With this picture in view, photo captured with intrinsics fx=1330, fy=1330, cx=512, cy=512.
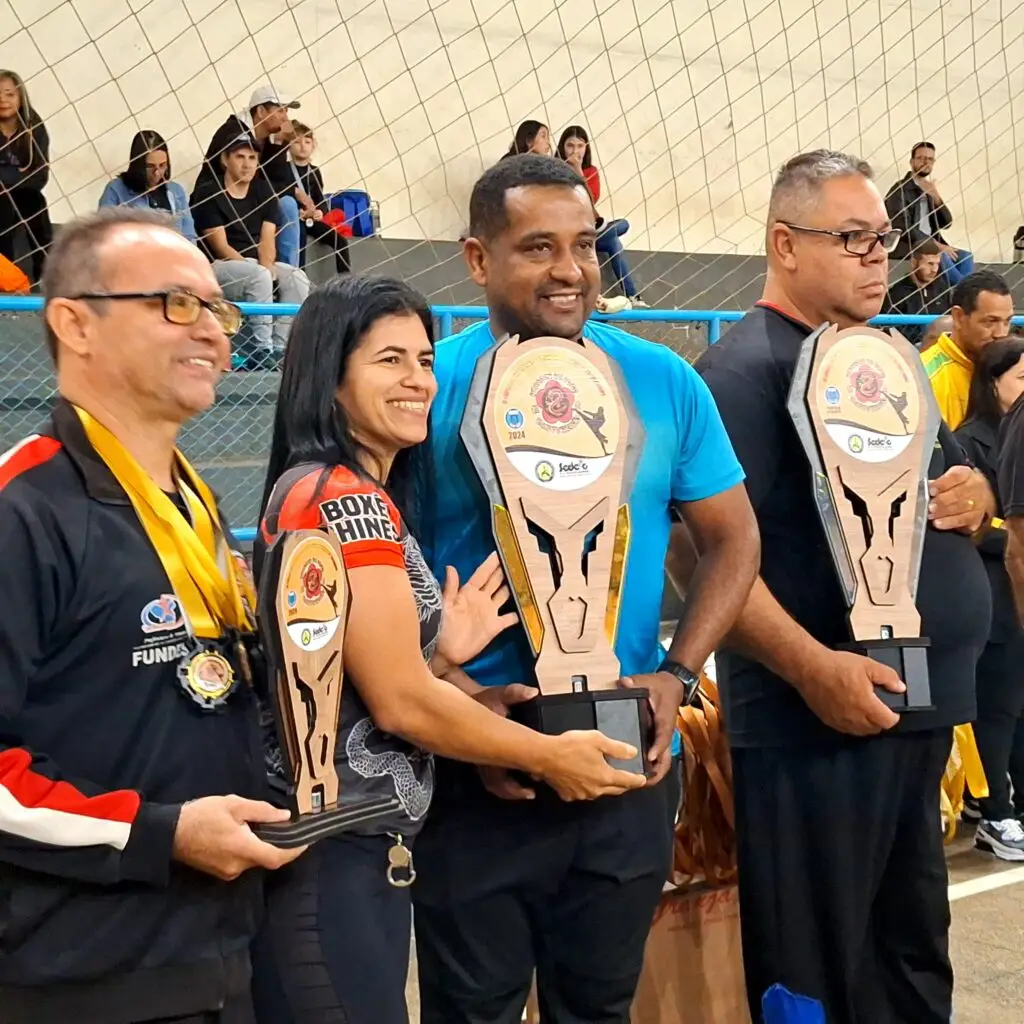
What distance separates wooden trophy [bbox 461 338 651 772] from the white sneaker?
→ 7.34ft

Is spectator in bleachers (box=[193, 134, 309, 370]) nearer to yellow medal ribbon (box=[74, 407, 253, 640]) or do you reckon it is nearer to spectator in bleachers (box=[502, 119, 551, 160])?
spectator in bleachers (box=[502, 119, 551, 160])

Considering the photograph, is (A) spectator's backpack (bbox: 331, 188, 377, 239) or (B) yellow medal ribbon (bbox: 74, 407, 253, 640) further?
(A) spectator's backpack (bbox: 331, 188, 377, 239)

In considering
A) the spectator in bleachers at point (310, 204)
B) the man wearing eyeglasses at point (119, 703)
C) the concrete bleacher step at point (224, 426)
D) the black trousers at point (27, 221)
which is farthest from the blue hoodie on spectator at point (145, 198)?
the man wearing eyeglasses at point (119, 703)

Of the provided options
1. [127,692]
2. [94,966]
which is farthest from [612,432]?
[94,966]

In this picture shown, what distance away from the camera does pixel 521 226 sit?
1.72 m

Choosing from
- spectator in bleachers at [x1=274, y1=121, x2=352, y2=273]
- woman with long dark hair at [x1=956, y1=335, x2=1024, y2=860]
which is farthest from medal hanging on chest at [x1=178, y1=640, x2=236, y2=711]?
spectator in bleachers at [x1=274, y1=121, x2=352, y2=273]

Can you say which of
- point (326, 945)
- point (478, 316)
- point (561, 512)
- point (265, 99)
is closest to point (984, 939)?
point (561, 512)

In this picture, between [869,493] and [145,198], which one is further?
[145,198]

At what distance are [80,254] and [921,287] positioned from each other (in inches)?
230

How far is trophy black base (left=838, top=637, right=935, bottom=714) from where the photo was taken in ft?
6.09

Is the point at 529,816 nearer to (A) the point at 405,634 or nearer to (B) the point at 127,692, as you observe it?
(A) the point at 405,634

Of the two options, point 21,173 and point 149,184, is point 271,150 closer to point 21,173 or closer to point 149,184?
point 149,184

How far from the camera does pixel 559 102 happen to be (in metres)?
7.10

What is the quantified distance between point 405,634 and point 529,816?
0.35m
